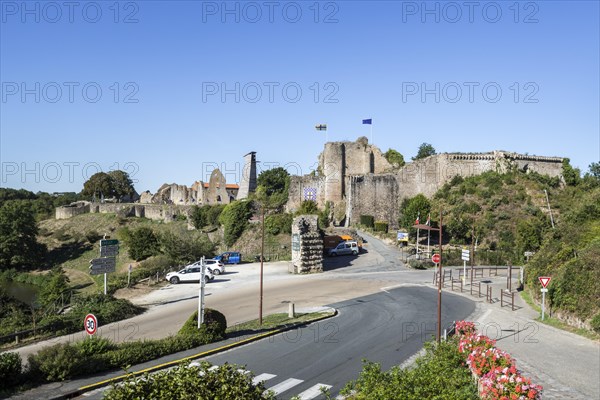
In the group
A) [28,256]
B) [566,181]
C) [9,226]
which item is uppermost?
[566,181]

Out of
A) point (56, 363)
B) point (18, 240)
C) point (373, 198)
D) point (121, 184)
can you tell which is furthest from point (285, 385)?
point (121, 184)

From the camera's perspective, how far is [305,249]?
116 feet

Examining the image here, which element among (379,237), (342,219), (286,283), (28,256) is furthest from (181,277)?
(28,256)

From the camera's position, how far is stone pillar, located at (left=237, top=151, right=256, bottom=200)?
7400cm

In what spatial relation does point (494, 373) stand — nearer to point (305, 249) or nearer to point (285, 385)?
point (285, 385)

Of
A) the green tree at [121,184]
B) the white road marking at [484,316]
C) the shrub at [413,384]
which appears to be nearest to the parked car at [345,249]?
the white road marking at [484,316]

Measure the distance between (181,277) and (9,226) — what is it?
134ft

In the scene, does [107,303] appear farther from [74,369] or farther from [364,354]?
[364,354]

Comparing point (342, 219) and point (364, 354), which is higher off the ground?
point (342, 219)

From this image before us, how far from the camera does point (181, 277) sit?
1286 inches

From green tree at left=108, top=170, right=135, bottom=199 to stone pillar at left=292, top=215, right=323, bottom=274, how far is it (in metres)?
75.1

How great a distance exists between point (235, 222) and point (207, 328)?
3823cm

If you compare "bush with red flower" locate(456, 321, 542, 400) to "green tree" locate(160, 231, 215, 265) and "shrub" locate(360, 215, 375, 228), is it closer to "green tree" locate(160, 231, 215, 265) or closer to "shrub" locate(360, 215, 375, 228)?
"green tree" locate(160, 231, 215, 265)

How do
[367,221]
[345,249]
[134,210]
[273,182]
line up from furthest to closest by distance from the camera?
[134,210], [273,182], [367,221], [345,249]
